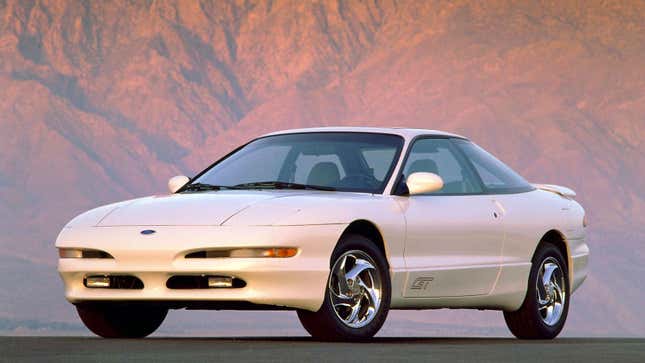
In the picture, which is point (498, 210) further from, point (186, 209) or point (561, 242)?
point (186, 209)

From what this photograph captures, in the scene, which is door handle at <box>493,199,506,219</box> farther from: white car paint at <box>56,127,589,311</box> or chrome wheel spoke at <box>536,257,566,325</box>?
Answer: chrome wheel spoke at <box>536,257,566,325</box>

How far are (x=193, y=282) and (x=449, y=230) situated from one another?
209 cm

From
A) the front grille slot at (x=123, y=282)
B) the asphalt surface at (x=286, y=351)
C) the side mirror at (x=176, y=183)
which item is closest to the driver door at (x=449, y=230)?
the asphalt surface at (x=286, y=351)

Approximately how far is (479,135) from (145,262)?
570ft

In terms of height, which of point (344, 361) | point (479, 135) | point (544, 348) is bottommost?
point (479, 135)

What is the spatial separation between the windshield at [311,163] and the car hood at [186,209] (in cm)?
51

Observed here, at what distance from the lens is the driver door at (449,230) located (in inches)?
416

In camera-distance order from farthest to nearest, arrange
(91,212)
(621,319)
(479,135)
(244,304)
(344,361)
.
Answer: (621,319)
(479,135)
(91,212)
(244,304)
(344,361)

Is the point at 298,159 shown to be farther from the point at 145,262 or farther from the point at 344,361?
the point at 344,361

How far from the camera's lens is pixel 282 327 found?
18912cm

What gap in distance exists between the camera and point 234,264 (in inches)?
376

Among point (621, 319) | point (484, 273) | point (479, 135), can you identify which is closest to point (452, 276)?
point (484, 273)

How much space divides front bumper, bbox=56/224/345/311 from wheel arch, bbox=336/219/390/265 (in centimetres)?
29

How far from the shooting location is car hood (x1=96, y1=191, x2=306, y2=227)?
9805 mm
